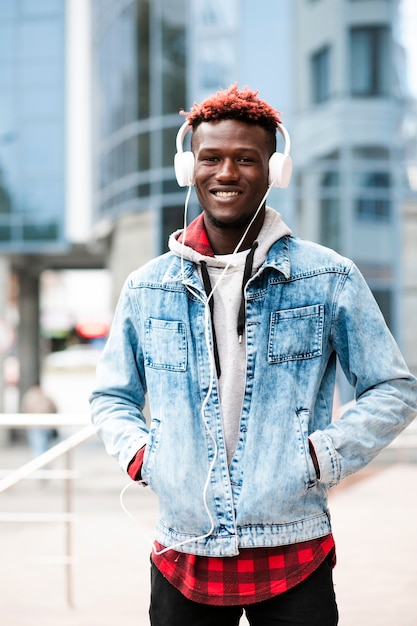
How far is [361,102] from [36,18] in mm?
10946

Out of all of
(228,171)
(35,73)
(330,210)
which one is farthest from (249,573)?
(35,73)

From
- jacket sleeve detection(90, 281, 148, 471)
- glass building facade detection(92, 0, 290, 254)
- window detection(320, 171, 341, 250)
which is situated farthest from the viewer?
glass building facade detection(92, 0, 290, 254)

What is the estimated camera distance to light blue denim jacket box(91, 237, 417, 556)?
187 cm

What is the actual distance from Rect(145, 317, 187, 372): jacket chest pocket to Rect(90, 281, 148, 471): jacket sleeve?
3.9 inches

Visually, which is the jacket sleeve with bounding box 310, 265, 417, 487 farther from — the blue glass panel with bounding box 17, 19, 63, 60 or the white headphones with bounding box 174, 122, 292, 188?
the blue glass panel with bounding box 17, 19, 63, 60

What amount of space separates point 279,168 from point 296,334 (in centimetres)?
42

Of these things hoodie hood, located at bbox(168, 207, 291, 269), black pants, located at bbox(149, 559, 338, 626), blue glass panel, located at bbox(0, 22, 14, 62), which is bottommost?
black pants, located at bbox(149, 559, 338, 626)

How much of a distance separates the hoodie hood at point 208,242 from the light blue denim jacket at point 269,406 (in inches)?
1.1

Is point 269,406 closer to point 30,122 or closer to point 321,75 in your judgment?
point 321,75

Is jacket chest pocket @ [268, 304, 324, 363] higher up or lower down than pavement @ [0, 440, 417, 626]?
higher up

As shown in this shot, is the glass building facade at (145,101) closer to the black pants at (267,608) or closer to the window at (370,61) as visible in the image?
the window at (370,61)

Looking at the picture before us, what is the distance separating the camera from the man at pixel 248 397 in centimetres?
188

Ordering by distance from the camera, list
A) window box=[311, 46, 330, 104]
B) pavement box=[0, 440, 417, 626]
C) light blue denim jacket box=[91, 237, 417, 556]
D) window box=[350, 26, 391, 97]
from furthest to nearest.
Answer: window box=[311, 46, 330, 104]
window box=[350, 26, 391, 97]
pavement box=[0, 440, 417, 626]
light blue denim jacket box=[91, 237, 417, 556]

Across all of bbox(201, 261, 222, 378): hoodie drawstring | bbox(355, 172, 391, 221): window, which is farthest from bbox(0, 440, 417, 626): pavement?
bbox(355, 172, 391, 221): window
